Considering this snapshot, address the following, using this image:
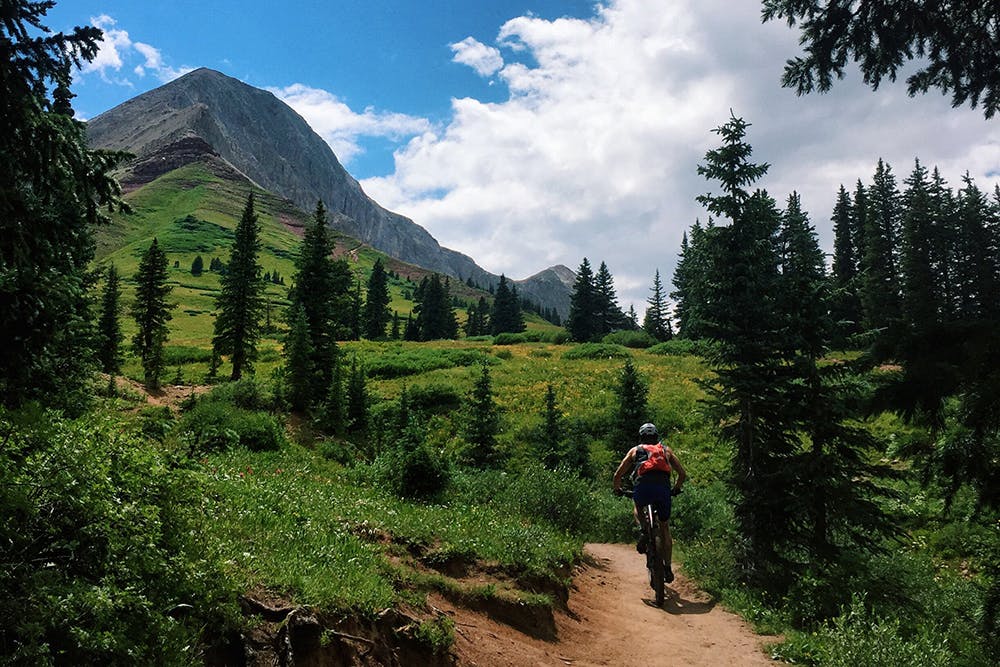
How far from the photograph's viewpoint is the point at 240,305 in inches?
1558

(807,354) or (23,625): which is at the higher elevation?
(807,354)

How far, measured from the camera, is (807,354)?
38.3ft

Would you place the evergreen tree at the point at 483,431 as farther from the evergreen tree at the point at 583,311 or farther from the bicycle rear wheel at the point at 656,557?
the evergreen tree at the point at 583,311

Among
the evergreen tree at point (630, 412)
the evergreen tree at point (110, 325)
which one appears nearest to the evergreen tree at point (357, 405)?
the evergreen tree at point (630, 412)

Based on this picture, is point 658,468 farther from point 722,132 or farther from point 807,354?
point 722,132

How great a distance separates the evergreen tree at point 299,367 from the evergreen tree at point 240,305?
30.6 ft

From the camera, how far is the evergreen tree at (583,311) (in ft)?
281

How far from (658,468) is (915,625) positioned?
3.96 metres

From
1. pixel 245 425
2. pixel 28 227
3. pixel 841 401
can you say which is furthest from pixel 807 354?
pixel 245 425

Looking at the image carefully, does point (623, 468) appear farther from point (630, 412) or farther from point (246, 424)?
point (630, 412)

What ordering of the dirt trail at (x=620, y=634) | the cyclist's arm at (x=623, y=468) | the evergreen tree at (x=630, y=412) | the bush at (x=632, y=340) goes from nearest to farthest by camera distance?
the dirt trail at (x=620, y=634) → the cyclist's arm at (x=623, y=468) → the evergreen tree at (x=630, y=412) → the bush at (x=632, y=340)

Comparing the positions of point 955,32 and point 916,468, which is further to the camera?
point 916,468

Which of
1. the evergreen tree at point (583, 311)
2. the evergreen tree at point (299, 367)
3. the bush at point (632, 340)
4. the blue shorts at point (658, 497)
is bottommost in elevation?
the blue shorts at point (658, 497)

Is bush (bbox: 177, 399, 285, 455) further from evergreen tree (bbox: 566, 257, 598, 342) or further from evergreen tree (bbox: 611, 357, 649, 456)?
evergreen tree (bbox: 566, 257, 598, 342)
